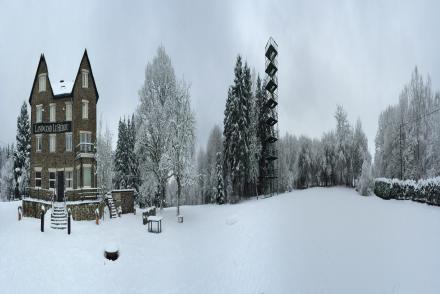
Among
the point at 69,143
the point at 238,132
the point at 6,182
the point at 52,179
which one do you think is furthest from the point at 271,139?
the point at 6,182

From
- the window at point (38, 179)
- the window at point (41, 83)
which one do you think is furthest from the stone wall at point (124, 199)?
the window at point (41, 83)

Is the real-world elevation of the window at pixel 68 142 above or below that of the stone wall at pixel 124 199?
above

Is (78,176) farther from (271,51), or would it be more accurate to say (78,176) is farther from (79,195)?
(271,51)

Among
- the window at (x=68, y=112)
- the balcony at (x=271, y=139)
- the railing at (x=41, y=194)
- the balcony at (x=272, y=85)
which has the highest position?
the balcony at (x=272, y=85)

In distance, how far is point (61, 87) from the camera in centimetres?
2300

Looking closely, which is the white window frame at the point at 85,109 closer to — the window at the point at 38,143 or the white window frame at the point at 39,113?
the white window frame at the point at 39,113

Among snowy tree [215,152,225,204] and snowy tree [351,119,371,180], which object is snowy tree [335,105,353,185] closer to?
snowy tree [351,119,371,180]

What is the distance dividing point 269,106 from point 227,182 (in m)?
9.89

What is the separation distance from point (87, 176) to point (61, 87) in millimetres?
7820

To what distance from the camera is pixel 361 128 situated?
1403 inches

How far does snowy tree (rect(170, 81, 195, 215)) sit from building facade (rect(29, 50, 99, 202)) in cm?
645

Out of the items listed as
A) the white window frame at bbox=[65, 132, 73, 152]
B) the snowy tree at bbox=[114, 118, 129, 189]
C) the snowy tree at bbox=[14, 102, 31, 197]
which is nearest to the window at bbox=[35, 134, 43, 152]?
the white window frame at bbox=[65, 132, 73, 152]

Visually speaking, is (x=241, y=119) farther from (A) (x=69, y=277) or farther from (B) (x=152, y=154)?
(A) (x=69, y=277)

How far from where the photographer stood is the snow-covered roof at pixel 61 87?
22469 millimetres
